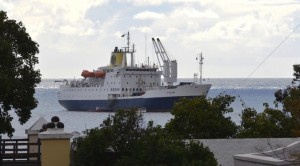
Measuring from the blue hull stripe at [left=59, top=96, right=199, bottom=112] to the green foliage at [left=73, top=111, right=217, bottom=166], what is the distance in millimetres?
119022

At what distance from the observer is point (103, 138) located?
1734 cm

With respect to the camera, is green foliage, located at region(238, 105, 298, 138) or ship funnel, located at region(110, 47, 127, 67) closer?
green foliage, located at region(238, 105, 298, 138)

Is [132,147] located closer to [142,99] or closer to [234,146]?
[234,146]

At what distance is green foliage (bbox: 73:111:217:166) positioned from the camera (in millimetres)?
16422

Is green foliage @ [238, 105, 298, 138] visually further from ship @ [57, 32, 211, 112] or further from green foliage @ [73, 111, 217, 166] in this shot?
ship @ [57, 32, 211, 112]

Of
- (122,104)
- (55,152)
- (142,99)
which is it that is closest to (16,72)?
(55,152)

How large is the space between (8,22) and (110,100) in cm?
12640

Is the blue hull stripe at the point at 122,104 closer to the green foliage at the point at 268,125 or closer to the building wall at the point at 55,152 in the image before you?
the green foliage at the point at 268,125

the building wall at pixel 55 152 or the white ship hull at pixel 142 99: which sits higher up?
the white ship hull at pixel 142 99

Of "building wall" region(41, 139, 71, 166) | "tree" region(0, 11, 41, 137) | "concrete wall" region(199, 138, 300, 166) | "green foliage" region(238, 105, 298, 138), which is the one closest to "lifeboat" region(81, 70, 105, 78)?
"green foliage" region(238, 105, 298, 138)

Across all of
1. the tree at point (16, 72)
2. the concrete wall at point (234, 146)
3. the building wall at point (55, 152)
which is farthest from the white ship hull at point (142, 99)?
the building wall at point (55, 152)

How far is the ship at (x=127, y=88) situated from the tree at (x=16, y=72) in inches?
4652

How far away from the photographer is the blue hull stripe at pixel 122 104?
145125 millimetres

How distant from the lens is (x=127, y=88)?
498 ft
